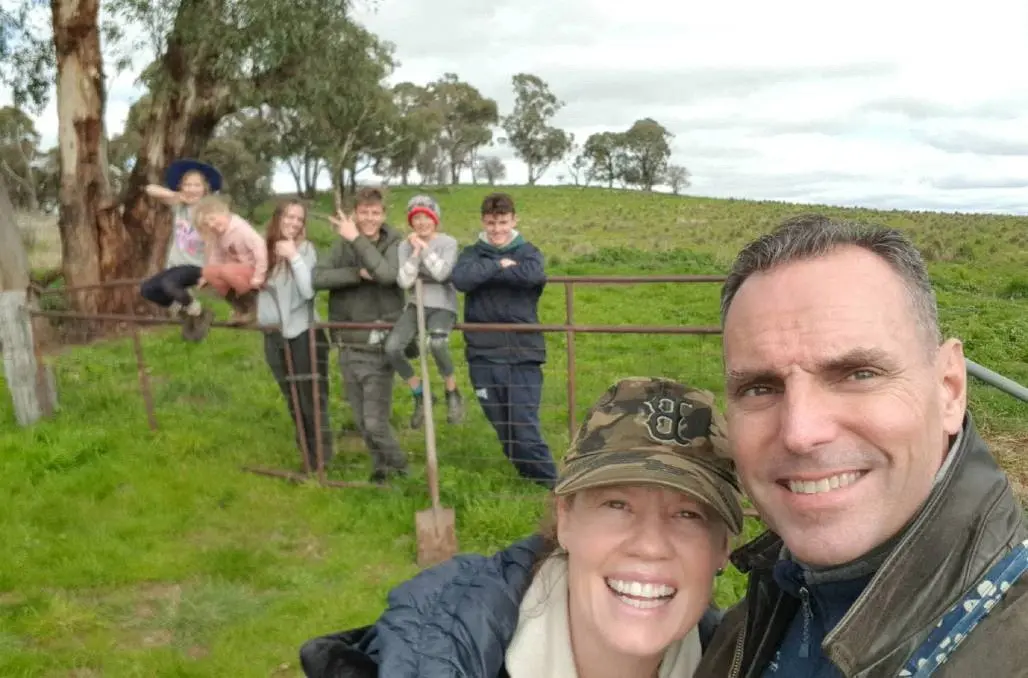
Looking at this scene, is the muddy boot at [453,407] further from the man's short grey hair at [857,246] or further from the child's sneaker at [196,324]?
the man's short grey hair at [857,246]

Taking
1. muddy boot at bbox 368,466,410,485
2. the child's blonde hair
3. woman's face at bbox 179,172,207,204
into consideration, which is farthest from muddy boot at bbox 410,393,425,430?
woman's face at bbox 179,172,207,204

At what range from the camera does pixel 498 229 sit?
562 cm

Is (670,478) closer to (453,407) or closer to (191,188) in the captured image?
(453,407)

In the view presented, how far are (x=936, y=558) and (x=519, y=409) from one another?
188 inches

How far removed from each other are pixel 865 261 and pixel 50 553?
5343 millimetres

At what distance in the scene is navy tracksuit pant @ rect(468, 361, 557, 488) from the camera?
5859 mm

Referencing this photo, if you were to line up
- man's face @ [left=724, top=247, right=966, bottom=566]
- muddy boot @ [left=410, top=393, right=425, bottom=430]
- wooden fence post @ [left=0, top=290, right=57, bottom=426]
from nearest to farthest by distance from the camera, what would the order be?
man's face @ [left=724, top=247, right=966, bottom=566] < muddy boot @ [left=410, top=393, right=425, bottom=430] < wooden fence post @ [left=0, top=290, right=57, bottom=426]

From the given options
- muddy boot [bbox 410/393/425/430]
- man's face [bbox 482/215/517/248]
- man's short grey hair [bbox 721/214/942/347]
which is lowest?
muddy boot [bbox 410/393/425/430]

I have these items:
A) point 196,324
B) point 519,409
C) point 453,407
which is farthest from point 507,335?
point 196,324

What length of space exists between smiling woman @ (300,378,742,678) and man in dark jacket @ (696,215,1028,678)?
244 millimetres

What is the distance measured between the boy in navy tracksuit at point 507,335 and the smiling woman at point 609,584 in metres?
3.83

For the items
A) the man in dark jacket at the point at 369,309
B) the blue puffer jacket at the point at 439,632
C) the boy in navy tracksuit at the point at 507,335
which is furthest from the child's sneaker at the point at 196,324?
the blue puffer jacket at the point at 439,632

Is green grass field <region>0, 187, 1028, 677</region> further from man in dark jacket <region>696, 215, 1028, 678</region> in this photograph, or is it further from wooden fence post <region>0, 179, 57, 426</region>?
man in dark jacket <region>696, 215, 1028, 678</region>

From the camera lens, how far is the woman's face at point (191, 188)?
649 cm
